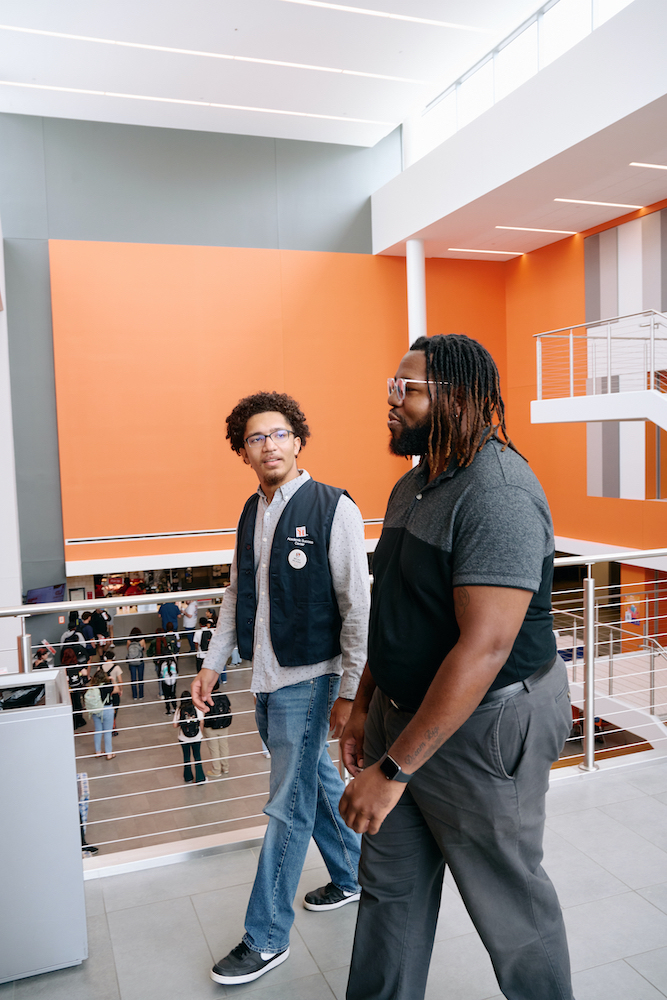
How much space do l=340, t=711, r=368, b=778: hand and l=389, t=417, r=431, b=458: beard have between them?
63 cm

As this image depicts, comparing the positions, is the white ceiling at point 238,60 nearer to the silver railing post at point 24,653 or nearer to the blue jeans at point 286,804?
the silver railing post at point 24,653

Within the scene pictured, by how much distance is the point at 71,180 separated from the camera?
32.7ft

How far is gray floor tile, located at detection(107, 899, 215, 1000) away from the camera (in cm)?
183

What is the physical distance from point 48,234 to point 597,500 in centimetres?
855

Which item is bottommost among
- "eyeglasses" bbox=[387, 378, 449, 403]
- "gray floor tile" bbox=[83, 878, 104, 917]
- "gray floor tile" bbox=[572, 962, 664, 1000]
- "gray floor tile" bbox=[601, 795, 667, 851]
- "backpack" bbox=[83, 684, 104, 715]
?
"backpack" bbox=[83, 684, 104, 715]

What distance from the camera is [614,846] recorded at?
7.84 feet

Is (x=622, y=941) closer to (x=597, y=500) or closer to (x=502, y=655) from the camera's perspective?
(x=502, y=655)

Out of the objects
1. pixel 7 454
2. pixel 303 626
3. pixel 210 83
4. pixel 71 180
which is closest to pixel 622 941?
pixel 303 626

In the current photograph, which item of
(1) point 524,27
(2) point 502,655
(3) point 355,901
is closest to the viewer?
(2) point 502,655

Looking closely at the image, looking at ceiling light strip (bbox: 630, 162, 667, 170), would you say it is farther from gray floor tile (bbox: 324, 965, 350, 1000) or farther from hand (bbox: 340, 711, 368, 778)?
gray floor tile (bbox: 324, 965, 350, 1000)

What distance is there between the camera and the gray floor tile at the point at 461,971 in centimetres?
178

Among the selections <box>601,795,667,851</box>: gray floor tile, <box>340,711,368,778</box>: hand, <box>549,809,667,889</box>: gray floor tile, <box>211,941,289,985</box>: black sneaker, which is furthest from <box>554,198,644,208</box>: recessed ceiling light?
<box>211,941,289,985</box>: black sneaker

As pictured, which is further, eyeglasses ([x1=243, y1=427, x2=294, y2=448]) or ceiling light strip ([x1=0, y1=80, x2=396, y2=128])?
ceiling light strip ([x1=0, y1=80, x2=396, y2=128])

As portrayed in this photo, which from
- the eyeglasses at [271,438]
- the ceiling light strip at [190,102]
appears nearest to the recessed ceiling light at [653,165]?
the ceiling light strip at [190,102]
